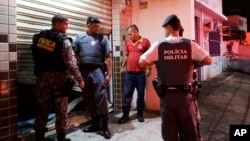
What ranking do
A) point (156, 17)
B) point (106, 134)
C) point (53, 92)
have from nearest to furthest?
point (53, 92) < point (106, 134) < point (156, 17)

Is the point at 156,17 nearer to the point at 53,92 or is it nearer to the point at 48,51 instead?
the point at 48,51

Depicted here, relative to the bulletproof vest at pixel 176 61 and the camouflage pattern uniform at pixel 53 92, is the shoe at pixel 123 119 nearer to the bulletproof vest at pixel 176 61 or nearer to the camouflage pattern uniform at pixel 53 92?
the camouflage pattern uniform at pixel 53 92

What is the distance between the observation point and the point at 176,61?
3.18 m

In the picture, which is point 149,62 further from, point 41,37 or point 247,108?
point 247,108

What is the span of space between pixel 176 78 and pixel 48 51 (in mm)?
1848

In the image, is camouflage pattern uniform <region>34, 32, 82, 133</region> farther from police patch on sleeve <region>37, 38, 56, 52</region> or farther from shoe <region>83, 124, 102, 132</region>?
shoe <region>83, 124, 102, 132</region>

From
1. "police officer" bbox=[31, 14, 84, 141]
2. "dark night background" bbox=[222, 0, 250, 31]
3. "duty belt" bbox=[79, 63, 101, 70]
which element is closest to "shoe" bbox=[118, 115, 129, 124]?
"duty belt" bbox=[79, 63, 101, 70]

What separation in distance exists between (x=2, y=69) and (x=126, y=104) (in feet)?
9.03

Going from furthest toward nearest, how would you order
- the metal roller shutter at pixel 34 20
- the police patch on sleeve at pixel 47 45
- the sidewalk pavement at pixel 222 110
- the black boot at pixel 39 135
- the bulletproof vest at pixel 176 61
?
1. the sidewalk pavement at pixel 222 110
2. the metal roller shutter at pixel 34 20
3. the black boot at pixel 39 135
4. the police patch on sleeve at pixel 47 45
5. the bulletproof vest at pixel 176 61

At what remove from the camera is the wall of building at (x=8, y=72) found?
3533mm

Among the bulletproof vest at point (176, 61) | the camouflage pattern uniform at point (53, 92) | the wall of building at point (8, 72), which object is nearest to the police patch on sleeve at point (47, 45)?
the camouflage pattern uniform at point (53, 92)

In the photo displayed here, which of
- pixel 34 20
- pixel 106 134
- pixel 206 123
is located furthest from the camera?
pixel 206 123

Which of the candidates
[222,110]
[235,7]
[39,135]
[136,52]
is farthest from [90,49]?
[235,7]

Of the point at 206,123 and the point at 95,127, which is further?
the point at 206,123
